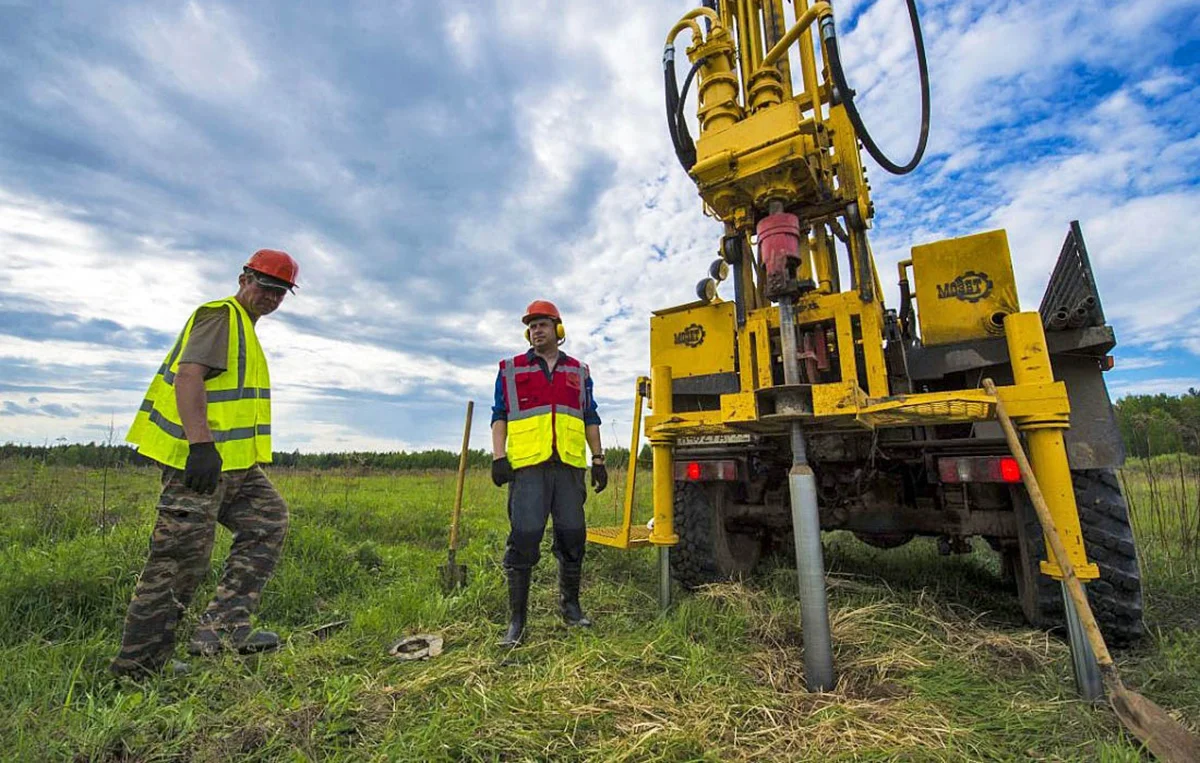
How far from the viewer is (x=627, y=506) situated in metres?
3.50

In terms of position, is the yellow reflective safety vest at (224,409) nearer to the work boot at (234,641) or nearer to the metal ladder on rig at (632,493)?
the work boot at (234,641)

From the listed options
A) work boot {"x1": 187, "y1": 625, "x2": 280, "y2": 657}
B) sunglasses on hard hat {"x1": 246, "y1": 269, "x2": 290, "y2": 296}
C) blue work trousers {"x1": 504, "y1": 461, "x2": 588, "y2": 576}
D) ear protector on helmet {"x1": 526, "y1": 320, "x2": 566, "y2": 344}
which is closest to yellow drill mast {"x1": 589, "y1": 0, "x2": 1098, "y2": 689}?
blue work trousers {"x1": 504, "y1": 461, "x2": 588, "y2": 576}

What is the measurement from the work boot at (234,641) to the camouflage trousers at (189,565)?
0.03m

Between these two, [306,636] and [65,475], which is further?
[65,475]

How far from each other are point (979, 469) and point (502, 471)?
2505 millimetres

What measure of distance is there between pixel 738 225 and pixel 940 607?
8.03 feet

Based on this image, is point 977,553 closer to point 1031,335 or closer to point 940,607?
point 940,607

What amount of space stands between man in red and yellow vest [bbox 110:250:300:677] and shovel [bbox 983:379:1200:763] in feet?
10.4

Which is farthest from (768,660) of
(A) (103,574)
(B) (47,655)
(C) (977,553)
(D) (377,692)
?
(C) (977,553)

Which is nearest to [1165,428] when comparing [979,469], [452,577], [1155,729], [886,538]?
[886,538]

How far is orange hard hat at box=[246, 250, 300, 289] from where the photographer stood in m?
2.89

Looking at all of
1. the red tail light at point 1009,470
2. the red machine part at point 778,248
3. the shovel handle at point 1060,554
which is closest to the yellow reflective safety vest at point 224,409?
the red machine part at point 778,248

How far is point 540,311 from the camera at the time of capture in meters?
3.49

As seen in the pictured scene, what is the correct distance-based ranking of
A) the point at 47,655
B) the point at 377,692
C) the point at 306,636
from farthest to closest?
the point at 306,636 → the point at 47,655 → the point at 377,692
